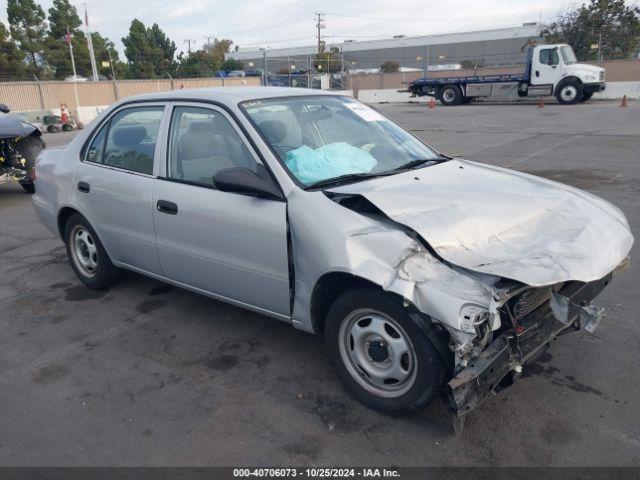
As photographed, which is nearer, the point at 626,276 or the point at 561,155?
the point at 626,276

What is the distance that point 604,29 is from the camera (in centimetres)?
4400

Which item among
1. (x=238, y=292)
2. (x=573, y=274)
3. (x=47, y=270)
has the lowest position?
(x=47, y=270)

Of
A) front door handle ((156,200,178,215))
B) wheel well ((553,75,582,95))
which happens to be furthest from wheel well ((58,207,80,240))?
wheel well ((553,75,582,95))

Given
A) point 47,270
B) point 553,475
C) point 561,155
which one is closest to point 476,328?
point 553,475

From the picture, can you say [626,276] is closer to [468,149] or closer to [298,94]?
[298,94]

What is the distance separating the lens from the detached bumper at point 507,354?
2.51m

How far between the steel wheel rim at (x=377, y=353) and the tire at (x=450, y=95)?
97.5 ft

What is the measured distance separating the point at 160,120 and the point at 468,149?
10195 millimetres

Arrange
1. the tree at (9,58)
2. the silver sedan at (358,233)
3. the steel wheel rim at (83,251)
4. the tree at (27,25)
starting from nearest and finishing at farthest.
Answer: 1. the silver sedan at (358,233)
2. the steel wheel rim at (83,251)
3. the tree at (9,58)
4. the tree at (27,25)

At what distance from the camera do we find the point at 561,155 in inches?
454

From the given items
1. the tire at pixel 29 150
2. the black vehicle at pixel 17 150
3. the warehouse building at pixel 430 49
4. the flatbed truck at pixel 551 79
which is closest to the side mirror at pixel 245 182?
the black vehicle at pixel 17 150

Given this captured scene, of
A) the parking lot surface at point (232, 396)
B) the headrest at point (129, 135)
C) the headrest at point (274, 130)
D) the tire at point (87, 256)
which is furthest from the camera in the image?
the tire at point (87, 256)

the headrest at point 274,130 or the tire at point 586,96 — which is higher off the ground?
the headrest at point 274,130

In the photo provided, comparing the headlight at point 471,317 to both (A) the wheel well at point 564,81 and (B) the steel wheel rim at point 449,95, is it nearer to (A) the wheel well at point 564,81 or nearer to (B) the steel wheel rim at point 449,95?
(A) the wheel well at point 564,81
